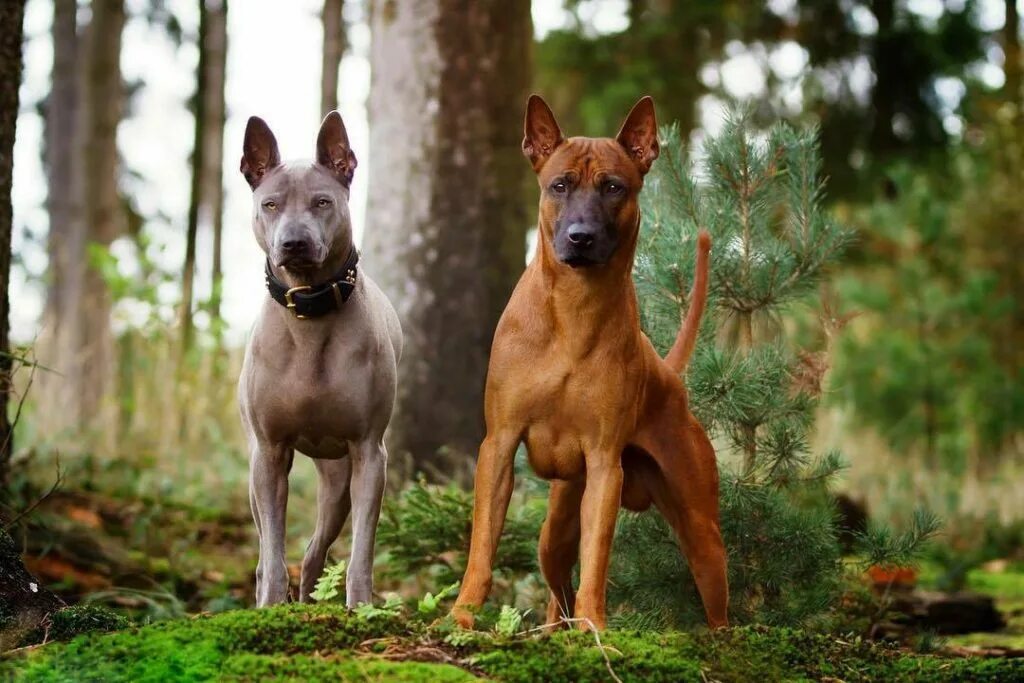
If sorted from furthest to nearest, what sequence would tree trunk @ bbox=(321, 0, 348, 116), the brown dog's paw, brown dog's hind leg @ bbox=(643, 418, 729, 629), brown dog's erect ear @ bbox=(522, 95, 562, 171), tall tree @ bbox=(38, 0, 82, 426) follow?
1. tall tree @ bbox=(38, 0, 82, 426)
2. tree trunk @ bbox=(321, 0, 348, 116)
3. brown dog's hind leg @ bbox=(643, 418, 729, 629)
4. brown dog's erect ear @ bbox=(522, 95, 562, 171)
5. the brown dog's paw

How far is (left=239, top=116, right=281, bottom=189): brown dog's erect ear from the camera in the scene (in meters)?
3.95

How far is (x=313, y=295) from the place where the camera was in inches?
151

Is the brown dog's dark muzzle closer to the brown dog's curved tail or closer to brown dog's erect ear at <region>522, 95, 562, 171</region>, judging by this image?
brown dog's erect ear at <region>522, 95, 562, 171</region>

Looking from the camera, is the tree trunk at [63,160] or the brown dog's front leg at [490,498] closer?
the brown dog's front leg at [490,498]

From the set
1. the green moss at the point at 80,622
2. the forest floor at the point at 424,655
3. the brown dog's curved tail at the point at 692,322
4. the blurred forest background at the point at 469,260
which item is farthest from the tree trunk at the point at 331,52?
the forest floor at the point at 424,655

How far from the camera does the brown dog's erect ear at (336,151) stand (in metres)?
4.00

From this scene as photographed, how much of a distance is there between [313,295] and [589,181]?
1014mm

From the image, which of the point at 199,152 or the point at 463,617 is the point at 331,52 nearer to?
the point at 199,152

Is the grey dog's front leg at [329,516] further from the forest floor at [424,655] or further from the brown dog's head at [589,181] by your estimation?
the brown dog's head at [589,181]

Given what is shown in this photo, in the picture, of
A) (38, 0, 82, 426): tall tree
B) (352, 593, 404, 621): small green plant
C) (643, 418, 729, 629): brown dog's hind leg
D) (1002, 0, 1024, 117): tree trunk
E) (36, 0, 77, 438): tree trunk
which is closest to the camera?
(352, 593, 404, 621): small green plant

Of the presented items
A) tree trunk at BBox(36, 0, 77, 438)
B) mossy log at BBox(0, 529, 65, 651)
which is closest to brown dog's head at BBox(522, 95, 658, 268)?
mossy log at BBox(0, 529, 65, 651)

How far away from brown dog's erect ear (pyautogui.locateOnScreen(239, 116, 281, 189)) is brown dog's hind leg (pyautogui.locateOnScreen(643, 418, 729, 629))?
1.71m

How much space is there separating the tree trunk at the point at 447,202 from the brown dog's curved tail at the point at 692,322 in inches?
95.2

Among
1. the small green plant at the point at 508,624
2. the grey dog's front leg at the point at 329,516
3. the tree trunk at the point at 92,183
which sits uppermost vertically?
the tree trunk at the point at 92,183
